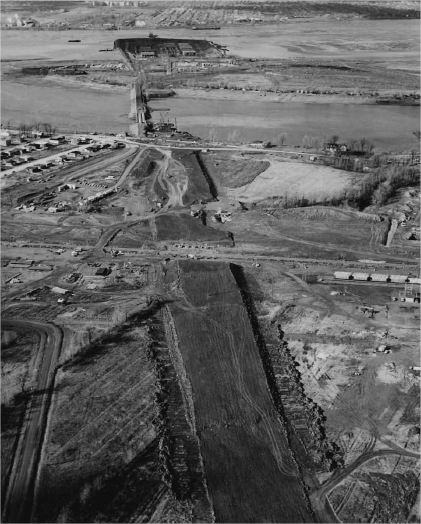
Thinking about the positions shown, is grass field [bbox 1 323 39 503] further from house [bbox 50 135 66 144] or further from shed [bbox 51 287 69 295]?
house [bbox 50 135 66 144]

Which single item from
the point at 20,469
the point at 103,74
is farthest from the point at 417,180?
the point at 103,74

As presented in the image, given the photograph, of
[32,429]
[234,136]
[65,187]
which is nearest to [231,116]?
[234,136]

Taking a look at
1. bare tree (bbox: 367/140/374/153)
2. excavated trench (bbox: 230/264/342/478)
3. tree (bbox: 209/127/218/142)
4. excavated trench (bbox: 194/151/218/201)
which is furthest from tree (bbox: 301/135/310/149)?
excavated trench (bbox: 230/264/342/478)

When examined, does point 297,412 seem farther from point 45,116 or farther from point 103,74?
point 103,74

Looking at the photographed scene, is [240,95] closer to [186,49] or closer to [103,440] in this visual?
[186,49]

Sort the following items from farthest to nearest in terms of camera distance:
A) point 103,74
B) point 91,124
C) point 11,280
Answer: point 103,74
point 91,124
point 11,280
